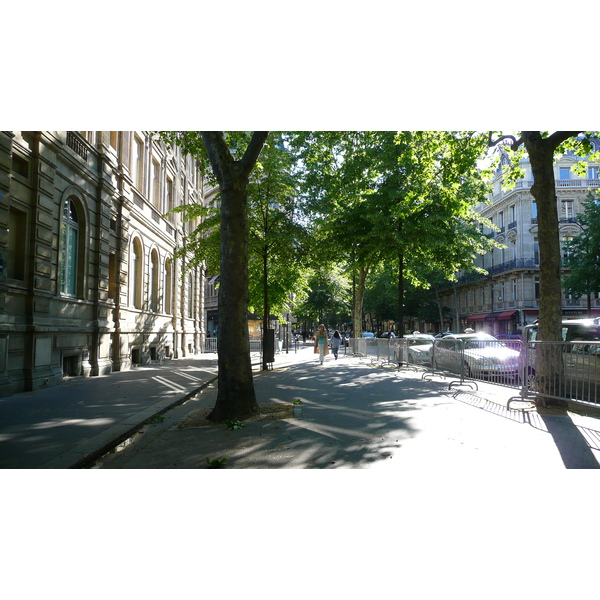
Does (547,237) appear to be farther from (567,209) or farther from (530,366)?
(567,209)

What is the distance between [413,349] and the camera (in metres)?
19.3

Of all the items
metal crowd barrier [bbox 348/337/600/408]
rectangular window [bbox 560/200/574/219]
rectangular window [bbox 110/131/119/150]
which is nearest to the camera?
metal crowd barrier [bbox 348/337/600/408]

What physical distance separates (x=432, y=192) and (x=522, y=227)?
3435cm

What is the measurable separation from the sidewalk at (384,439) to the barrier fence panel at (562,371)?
42 centimetres

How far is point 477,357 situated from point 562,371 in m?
3.73

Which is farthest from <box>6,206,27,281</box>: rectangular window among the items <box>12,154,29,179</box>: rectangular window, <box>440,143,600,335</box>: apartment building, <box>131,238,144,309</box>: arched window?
<box>440,143,600,335</box>: apartment building

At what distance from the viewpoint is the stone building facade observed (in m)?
10.8

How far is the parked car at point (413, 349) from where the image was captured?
18.8 meters

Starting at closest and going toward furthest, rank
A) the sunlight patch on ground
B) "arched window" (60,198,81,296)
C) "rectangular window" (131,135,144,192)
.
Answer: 1. the sunlight patch on ground
2. "arched window" (60,198,81,296)
3. "rectangular window" (131,135,144,192)

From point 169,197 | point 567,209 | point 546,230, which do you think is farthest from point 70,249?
point 567,209

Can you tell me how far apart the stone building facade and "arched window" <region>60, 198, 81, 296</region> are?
0.03 meters

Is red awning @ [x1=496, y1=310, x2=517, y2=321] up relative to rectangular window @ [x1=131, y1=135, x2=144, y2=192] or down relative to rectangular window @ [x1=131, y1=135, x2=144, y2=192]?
down

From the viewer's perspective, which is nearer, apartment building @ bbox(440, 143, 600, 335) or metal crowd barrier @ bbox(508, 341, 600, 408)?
metal crowd barrier @ bbox(508, 341, 600, 408)

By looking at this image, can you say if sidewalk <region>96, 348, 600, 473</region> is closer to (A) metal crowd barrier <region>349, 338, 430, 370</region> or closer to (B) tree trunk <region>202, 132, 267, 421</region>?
(B) tree trunk <region>202, 132, 267, 421</region>
